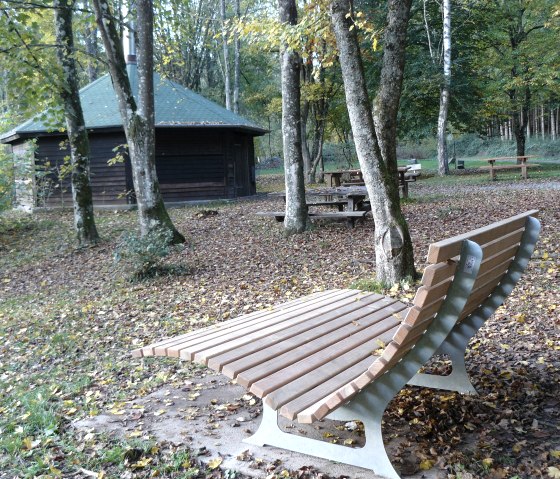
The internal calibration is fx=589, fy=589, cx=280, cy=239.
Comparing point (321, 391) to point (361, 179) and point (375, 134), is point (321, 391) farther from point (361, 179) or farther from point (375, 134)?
point (361, 179)

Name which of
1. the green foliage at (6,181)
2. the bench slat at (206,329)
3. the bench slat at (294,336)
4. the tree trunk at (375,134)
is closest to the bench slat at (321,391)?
the bench slat at (294,336)

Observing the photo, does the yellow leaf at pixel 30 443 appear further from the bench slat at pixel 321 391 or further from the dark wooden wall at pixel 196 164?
the dark wooden wall at pixel 196 164

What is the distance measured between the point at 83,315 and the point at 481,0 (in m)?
22.2

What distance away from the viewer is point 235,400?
4156 mm

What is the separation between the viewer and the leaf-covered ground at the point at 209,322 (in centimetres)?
330

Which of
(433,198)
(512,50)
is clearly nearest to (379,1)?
(512,50)

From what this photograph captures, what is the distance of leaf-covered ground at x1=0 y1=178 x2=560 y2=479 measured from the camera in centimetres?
330

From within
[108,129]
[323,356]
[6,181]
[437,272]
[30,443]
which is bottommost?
[30,443]

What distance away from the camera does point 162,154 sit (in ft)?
72.1

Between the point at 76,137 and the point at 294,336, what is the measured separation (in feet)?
36.4

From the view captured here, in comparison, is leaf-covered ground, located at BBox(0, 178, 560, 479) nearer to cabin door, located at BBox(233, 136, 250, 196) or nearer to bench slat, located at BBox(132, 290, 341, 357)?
bench slat, located at BBox(132, 290, 341, 357)

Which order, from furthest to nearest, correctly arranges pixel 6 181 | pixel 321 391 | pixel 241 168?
pixel 241 168 → pixel 6 181 → pixel 321 391

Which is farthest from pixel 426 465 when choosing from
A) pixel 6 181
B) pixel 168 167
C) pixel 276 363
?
pixel 168 167

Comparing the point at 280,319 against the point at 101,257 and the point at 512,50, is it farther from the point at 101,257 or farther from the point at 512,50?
the point at 512,50
